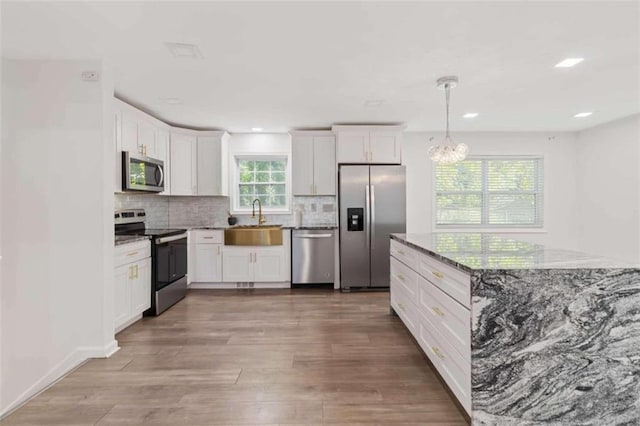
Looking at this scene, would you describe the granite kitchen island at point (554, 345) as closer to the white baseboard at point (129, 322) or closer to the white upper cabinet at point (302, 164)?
the white baseboard at point (129, 322)

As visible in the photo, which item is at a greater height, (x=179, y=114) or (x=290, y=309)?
(x=179, y=114)

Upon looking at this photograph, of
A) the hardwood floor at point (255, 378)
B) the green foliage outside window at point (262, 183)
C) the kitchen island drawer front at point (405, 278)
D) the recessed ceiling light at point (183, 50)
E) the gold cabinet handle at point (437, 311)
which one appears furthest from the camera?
the green foliage outside window at point (262, 183)

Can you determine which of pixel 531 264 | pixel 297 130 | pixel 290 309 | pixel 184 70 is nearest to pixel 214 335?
pixel 290 309

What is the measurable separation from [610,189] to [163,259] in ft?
20.3

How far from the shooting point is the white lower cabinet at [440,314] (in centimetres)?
180

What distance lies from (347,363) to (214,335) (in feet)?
4.33

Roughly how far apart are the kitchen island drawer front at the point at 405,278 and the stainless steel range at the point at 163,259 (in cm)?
252

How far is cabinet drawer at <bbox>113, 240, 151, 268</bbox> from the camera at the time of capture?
3.18 meters

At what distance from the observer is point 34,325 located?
2699 millimetres

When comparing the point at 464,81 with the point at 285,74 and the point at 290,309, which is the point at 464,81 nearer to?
the point at 285,74

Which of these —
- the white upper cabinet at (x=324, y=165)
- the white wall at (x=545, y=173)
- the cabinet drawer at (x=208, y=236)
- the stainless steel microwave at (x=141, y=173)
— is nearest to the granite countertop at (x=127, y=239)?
the stainless steel microwave at (x=141, y=173)

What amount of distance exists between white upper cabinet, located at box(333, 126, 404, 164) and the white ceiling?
0.75 meters

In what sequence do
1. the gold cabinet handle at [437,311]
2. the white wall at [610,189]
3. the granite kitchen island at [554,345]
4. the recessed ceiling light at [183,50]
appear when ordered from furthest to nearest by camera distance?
the white wall at [610,189] < the recessed ceiling light at [183,50] < the gold cabinet handle at [437,311] < the granite kitchen island at [554,345]

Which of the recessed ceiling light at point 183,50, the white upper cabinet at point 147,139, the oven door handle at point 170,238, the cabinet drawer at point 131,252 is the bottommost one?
the cabinet drawer at point 131,252
